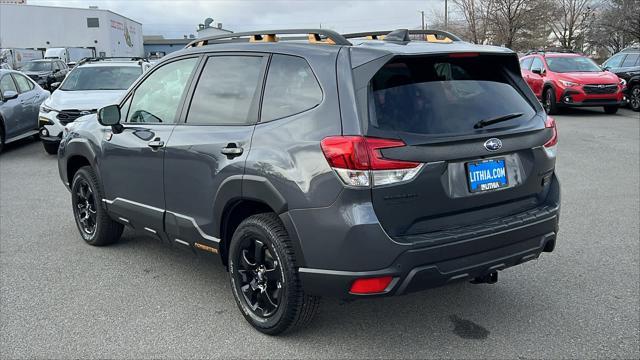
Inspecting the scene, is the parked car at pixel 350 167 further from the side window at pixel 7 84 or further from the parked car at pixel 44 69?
the parked car at pixel 44 69

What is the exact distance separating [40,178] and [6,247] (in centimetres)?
384

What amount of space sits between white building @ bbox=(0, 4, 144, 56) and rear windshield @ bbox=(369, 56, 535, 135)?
197 feet

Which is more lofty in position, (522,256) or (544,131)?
(544,131)

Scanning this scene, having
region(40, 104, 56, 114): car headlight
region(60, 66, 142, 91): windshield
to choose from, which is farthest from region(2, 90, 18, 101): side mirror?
region(40, 104, 56, 114): car headlight

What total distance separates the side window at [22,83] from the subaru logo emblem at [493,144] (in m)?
11.8

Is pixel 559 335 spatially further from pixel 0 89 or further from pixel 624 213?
pixel 0 89

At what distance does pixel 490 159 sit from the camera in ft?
10.7

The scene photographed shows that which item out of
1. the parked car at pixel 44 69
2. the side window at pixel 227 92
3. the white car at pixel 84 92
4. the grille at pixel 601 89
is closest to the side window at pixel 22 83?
the white car at pixel 84 92

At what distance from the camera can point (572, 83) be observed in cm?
1543

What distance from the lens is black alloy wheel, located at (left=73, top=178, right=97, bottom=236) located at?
17.7ft

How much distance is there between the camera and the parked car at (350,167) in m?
3.00

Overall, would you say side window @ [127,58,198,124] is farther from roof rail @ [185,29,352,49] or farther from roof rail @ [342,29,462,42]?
roof rail @ [342,29,462,42]

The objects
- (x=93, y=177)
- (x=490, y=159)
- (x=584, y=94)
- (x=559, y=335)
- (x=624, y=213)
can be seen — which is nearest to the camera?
(x=490, y=159)

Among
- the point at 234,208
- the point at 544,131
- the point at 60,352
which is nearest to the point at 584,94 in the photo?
the point at 544,131
